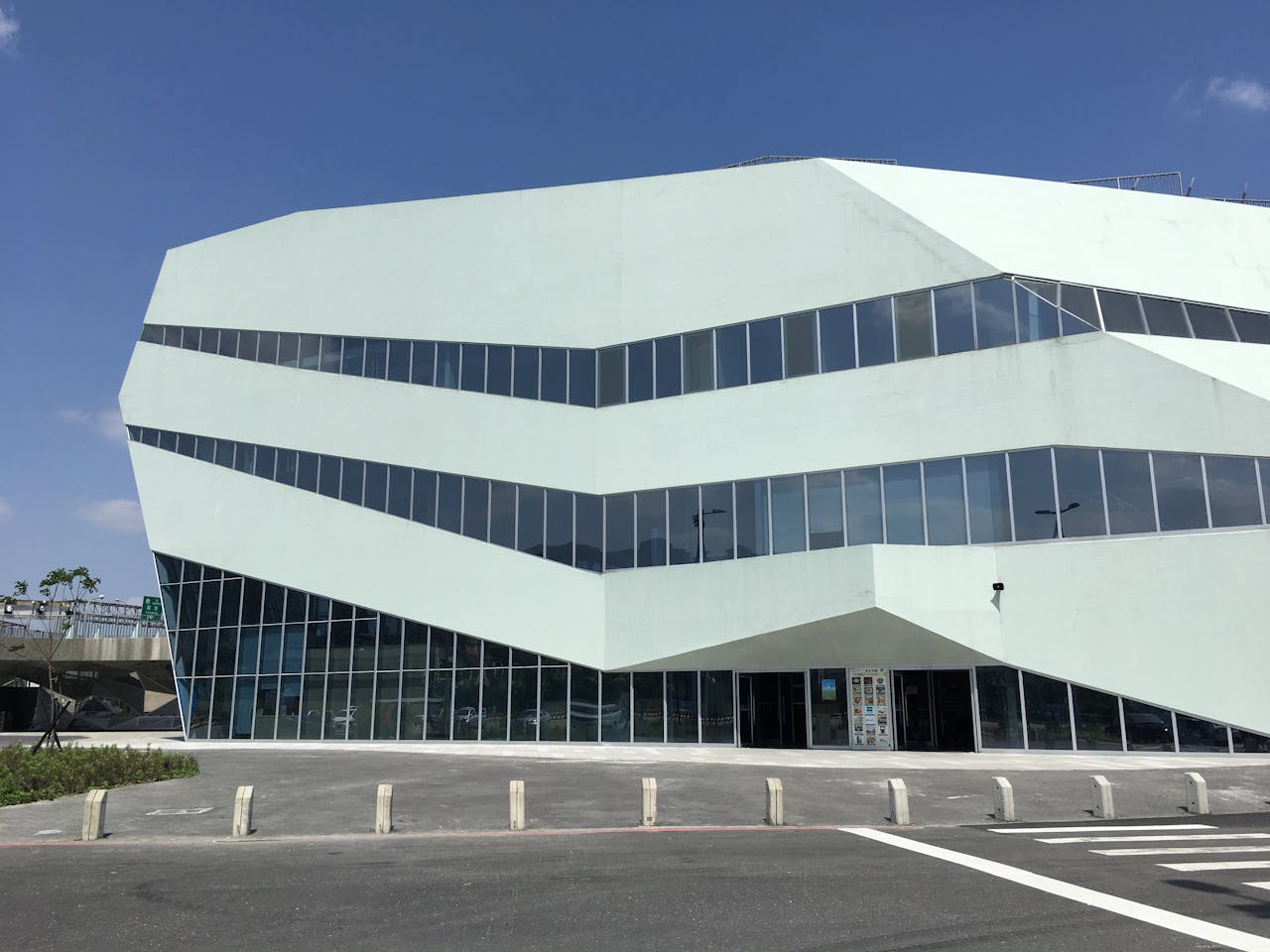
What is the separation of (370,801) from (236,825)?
3.44 metres

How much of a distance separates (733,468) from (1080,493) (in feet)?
31.1

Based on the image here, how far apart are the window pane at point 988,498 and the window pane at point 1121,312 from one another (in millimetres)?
4515

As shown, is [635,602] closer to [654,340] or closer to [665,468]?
[665,468]

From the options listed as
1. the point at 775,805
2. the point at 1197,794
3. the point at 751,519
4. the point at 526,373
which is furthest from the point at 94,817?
the point at 526,373

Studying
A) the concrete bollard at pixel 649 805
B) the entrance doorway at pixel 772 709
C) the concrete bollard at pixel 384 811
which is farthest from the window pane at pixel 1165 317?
the concrete bollard at pixel 384 811

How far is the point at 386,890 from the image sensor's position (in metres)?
10.9

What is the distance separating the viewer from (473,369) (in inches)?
1309

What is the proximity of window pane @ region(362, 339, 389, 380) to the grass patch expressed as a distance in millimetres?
15100

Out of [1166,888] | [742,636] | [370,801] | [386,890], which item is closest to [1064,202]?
[742,636]

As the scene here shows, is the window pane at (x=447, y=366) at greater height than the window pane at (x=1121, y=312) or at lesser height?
greater

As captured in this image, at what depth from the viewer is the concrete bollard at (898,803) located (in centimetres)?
1598

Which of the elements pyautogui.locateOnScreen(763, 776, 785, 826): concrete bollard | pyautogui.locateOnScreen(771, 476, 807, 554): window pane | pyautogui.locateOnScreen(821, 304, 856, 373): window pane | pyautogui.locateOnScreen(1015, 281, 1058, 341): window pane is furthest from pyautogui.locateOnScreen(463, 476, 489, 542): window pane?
pyautogui.locateOnScreen(763, 776, 785, 826): concrete bollard

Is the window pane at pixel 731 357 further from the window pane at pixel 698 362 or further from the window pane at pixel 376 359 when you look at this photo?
the window pane at pixel 376 359

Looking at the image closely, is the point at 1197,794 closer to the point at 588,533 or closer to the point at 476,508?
the point at 588,533
